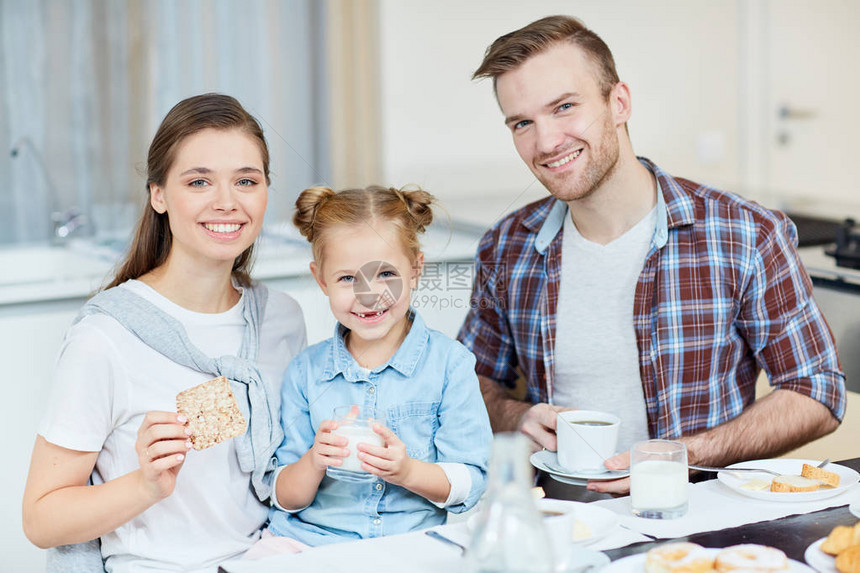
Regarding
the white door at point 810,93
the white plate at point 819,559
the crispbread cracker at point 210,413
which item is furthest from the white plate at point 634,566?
the white door at point 810,93

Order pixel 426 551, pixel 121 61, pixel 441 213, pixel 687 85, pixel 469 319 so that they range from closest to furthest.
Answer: pixel 426 551
pixel 441 213
pixel 469 319
pixel 121 61
pixel 687 85

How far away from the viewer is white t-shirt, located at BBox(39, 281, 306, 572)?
130cm

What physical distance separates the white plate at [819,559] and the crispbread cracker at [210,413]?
0.69 m

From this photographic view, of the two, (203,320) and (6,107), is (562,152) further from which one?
(6,107)

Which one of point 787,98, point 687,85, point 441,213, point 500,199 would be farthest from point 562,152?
point 787,98

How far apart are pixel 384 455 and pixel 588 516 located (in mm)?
261

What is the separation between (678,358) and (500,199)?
4.76ft

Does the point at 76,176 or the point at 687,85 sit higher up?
the point at 687,85

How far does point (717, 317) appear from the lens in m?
1.65

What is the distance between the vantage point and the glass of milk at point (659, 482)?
3.75 feet

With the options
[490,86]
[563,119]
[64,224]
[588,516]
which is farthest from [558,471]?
[490,86]

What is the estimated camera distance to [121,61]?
10.8 feet

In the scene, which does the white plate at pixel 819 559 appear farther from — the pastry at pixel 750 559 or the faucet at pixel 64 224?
the faucet at pixel 64 224

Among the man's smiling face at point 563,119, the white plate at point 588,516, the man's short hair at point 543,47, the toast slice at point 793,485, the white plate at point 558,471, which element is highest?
the man's short hair at point 543,47
